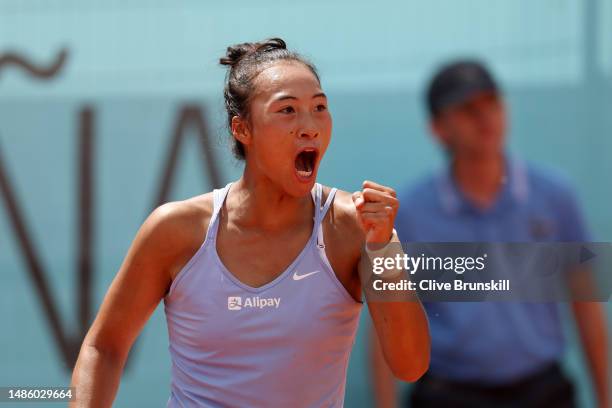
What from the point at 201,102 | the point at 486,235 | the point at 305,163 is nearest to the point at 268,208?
the point at 305,163

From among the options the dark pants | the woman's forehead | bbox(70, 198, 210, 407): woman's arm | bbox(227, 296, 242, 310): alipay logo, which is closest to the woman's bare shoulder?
bbox(70, 198, 210, 407): woman's arm

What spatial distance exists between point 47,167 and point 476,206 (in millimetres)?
1504

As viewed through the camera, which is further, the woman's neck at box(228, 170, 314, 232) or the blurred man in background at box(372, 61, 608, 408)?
the blurred man in background at box(372, 61, 608, 408)

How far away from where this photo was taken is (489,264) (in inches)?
91.9

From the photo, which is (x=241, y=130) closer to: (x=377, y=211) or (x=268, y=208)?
(x=268, y=208)

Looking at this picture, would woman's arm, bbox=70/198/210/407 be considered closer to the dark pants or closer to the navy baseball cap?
the dark pants

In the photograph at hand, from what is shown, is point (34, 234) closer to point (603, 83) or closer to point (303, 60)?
point (303, 60)

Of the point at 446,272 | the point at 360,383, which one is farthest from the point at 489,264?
the point at 360,383

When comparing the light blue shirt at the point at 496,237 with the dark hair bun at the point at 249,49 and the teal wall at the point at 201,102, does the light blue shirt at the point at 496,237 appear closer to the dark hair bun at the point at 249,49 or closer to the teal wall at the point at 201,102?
the teal wall at the point at 201,102

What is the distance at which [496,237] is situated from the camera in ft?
10.3

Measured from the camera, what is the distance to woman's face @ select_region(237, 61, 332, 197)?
198 cm

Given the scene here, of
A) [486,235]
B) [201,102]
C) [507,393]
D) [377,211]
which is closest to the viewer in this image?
[377,211]

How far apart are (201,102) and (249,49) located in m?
1.31

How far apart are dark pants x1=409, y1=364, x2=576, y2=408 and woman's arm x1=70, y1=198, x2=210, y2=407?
49.8 inches
